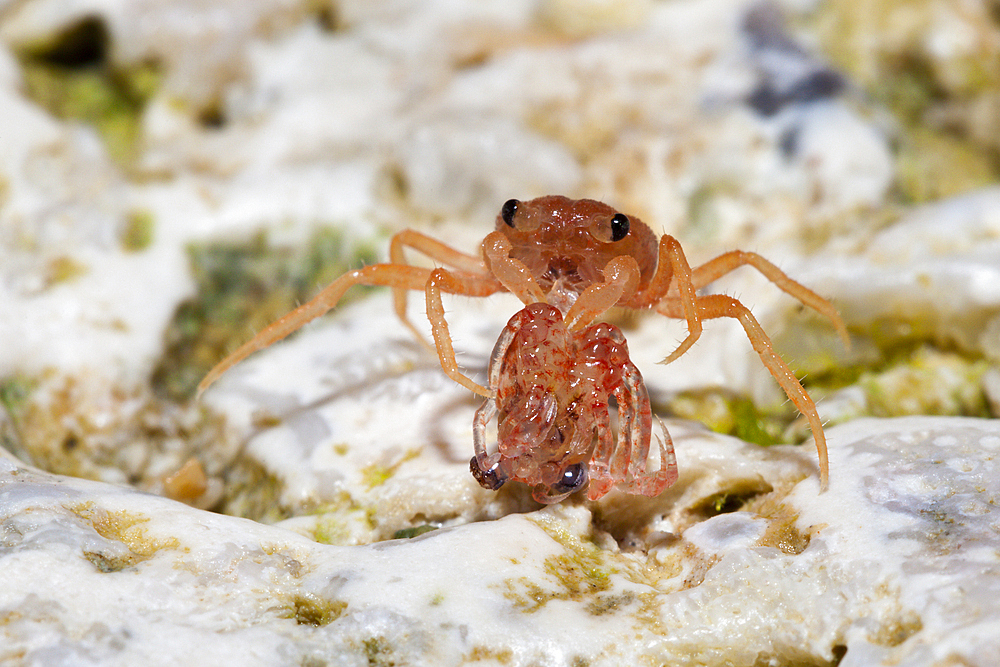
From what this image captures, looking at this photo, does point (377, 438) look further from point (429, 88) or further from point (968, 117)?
point (968, 117)

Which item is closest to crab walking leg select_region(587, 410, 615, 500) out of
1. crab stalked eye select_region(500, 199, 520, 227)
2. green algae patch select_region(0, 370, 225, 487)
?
crab stalked eye select_region(500, 199, 520, 227)

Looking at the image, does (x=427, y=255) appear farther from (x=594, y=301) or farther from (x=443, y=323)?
(x=594, y=301)

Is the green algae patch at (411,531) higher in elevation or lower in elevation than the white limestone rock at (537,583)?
lower

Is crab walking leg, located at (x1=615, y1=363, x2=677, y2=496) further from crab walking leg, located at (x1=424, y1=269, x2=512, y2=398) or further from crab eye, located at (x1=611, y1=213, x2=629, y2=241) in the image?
crab eye, located at (x1=611, y1=213, x2=629, y2=241)

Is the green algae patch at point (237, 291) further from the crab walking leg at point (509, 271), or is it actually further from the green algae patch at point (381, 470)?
the crab walking leg at point (509, 271)

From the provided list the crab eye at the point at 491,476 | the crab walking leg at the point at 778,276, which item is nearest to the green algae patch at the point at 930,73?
the crab walking leg at the point at 778,276

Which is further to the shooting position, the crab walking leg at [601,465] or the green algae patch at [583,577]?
the crab walking leg at [601,465]

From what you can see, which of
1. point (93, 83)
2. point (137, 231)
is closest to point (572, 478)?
point (137, 231)

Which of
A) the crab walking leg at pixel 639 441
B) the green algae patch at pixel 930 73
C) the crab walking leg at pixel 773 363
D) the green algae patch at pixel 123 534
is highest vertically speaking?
the green algae patch at pixel 930 73
